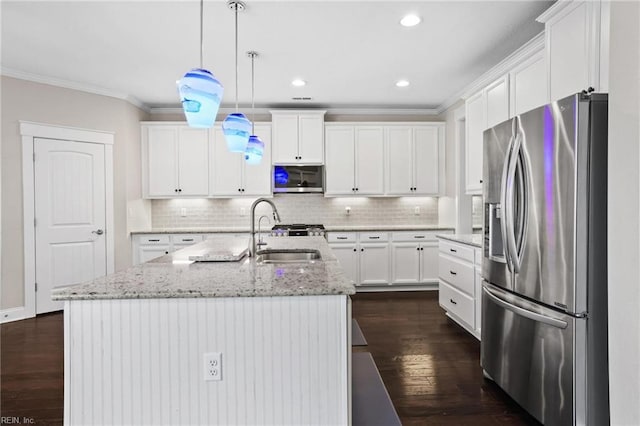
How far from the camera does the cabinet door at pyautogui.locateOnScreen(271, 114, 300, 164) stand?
16.9 feet

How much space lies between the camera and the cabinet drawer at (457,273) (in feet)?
10.7

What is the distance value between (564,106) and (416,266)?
3.48 metres

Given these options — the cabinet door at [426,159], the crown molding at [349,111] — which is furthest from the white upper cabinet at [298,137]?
the cabinet door at [426,159]

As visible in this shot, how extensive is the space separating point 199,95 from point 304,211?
3864 millimetres

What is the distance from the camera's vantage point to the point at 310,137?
5.16 metres

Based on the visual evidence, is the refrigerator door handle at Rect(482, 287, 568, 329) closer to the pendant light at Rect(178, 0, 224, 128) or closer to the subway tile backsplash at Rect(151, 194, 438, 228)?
the pendant light at Rect(178, 0, 224, 128)

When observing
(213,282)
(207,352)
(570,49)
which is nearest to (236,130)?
(213,282)

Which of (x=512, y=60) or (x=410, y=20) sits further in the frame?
(x=512, y=60)

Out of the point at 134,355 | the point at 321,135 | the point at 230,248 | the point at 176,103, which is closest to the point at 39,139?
the point at 176,103

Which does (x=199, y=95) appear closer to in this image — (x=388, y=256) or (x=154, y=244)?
(x=154, y=244)

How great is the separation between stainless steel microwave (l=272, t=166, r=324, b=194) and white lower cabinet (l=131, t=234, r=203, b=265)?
1.35 m

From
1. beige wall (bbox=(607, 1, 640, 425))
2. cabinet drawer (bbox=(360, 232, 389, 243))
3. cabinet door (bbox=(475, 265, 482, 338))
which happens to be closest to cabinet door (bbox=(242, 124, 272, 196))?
cabinet drawer (bbox=(360, 232, 389, 243))

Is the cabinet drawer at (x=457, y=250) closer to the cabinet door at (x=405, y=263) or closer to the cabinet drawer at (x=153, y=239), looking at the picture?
the cabinet door at (x=405, y=263)

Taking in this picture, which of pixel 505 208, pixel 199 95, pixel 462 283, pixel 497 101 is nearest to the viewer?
pixel 199 95
